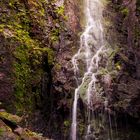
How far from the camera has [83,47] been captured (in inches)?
522

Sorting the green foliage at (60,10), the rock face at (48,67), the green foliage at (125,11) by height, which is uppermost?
the green foliage at (125,11)

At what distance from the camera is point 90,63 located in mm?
12672

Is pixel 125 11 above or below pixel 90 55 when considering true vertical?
above

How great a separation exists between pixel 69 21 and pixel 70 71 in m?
2.88

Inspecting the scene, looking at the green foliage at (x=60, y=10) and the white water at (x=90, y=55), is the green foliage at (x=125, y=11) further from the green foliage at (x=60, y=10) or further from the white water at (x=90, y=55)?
the green foliage at (x=60, y=10)

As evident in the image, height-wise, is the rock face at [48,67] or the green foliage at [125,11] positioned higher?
the green foliage at [125,11]

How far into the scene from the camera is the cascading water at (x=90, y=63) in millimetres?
11448

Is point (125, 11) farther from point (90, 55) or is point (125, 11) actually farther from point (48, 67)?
point (48, 67)

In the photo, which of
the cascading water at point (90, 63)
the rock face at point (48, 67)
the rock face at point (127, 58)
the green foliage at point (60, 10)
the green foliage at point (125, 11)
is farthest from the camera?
the green foliage at point (125, 11)

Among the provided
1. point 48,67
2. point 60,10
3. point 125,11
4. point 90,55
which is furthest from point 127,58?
point 60,10

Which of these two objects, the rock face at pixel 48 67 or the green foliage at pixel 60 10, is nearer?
the rock face at pixel 48 67

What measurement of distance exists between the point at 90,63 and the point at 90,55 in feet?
1.46

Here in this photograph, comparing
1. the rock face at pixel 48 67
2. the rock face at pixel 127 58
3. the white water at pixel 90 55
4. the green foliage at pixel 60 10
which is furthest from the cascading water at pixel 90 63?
the green foliage at pixel 60 10

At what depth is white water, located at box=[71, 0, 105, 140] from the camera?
37.9ft
